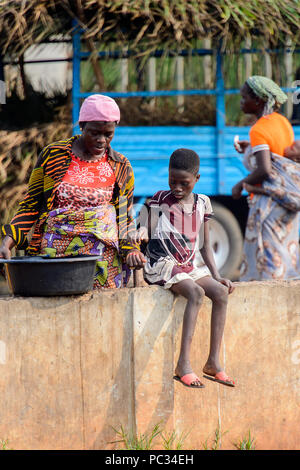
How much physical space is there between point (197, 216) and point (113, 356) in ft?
2.47

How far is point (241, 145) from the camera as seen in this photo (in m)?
4.60

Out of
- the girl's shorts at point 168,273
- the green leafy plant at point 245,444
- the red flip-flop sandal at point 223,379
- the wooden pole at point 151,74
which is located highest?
the wooden pole at point 151,74

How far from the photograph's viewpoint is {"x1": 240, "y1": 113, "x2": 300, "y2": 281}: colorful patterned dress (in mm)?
4352

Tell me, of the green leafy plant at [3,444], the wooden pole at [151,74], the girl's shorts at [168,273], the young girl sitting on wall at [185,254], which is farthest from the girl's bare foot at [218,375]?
the wooden pole at [151,74]

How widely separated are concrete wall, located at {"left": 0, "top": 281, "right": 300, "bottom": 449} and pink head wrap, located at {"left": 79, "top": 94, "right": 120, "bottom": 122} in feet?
2.48

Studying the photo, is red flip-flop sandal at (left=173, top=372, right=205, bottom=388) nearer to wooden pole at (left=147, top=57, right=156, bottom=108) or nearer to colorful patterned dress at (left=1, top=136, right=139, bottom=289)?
colorful patterned dress at (left=1, top=136, right=139, bottom=289)

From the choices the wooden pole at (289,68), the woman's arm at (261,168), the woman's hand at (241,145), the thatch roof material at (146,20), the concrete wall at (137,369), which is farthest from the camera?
the wooden pole at (289,68)

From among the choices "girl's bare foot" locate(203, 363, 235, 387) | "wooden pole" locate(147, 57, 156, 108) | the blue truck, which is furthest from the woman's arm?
"wooden pole" locate(147, 57, 156, 108)

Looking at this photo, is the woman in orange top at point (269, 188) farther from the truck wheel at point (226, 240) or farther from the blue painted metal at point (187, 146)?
the truck wheel at point (226, 240)

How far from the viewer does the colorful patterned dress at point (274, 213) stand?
4.35m

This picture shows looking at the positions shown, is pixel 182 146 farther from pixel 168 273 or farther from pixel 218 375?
pixel 218 375

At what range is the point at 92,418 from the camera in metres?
3.05

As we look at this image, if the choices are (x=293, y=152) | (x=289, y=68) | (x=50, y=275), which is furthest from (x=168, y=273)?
(x=289, y=68)

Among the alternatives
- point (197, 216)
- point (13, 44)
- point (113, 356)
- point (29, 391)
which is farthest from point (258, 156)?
point (13, 44)
